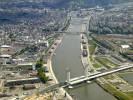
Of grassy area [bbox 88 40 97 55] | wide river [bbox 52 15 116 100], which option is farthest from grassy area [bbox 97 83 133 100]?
grassy area [bbox 88 40 97 55]

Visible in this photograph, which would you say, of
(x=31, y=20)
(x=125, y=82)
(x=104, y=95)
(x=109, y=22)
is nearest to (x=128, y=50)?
(x=125, y=82)

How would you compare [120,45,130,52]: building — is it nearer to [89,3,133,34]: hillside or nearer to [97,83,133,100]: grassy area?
[89,3,133,34]: hillside

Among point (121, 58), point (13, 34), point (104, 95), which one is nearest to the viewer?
point (104, 95)

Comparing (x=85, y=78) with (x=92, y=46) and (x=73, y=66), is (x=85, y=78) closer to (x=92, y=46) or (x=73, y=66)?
(x=73, y=66)

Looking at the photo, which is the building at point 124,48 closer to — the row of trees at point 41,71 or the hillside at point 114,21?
the hillside at point 114,21

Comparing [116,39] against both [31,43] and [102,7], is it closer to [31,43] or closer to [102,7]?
[31,43]

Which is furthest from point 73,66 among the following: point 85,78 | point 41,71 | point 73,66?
point 85,78

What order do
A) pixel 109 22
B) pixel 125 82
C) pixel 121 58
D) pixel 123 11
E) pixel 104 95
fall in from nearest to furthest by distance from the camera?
pixel 104 95 < pixel 125 82 < pixel 121 58 < pixel 109 22 < pixel 123 11
